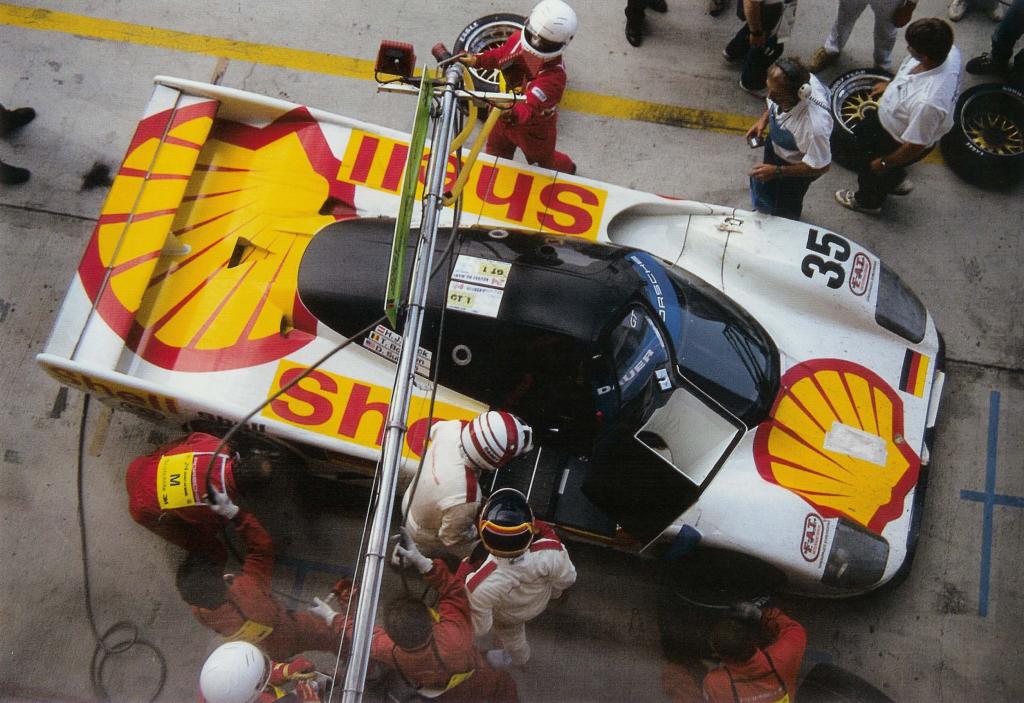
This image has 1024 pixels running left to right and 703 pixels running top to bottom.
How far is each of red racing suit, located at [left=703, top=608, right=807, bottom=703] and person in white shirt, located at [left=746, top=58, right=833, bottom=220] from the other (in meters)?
2.29

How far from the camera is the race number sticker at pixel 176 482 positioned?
3.72 metres

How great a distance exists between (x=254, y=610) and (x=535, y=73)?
313 cm

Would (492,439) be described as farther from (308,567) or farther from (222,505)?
(308,567)

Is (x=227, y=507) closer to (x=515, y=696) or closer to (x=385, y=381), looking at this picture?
(x=385, y=381)

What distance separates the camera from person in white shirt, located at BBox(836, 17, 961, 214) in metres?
4.19

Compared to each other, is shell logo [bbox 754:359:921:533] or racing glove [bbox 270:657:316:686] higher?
shell logo [bbox 754:359:921:533]

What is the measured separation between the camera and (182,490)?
3.73 m

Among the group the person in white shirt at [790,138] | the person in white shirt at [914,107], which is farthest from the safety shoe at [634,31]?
the person in white shirt at [914,107]

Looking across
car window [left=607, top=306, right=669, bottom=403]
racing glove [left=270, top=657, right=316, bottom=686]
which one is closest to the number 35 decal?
car window [left=607, top=306, right=669, bottom=403]

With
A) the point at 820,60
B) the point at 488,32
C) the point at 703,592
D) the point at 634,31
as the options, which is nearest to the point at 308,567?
the point at 703,592

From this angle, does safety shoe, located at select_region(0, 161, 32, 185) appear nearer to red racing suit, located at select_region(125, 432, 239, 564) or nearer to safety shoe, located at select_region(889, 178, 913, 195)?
red racing suit, located at select_region(125, 432, 239, 564)

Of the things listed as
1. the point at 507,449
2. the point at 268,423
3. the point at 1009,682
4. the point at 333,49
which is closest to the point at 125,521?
the point at 268,423

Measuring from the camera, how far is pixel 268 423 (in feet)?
12.5

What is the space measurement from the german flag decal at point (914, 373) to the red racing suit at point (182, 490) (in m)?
3.37
